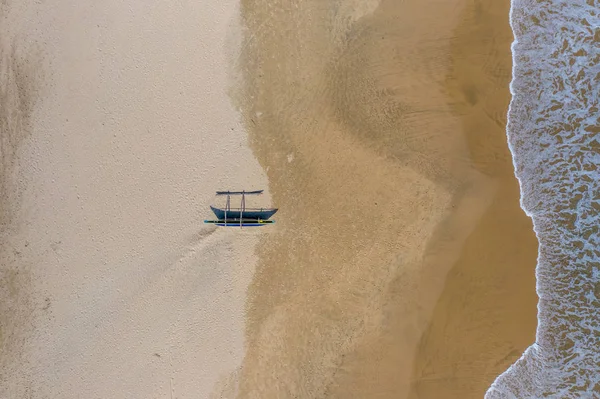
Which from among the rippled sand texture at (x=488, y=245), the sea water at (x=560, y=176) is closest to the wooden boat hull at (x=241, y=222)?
the rippled sand texture at (x=488, y=245)

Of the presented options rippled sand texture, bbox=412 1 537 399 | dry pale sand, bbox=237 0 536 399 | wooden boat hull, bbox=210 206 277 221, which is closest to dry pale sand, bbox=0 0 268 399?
wooden boat hull, bbox=210 206 277 221

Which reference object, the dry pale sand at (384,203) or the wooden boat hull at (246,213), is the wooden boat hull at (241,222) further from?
the dry pale sand at (384,203)

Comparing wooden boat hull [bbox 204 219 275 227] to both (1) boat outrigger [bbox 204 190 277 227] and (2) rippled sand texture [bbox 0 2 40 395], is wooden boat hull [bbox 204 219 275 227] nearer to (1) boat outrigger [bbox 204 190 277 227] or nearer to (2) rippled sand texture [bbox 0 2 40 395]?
(1) boat outrigger [bbox 204 190 277 227]

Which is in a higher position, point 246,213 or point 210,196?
point 210,196

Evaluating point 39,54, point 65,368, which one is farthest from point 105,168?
point 65,368

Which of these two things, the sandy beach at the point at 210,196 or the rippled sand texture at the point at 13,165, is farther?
the rippled sand texture at the point at 13,165

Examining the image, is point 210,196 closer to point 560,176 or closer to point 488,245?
point 488,245

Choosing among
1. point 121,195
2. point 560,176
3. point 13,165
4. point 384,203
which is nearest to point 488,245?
point 560,176
